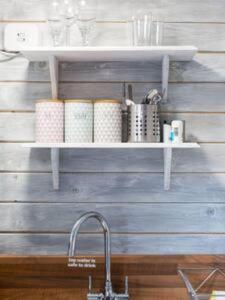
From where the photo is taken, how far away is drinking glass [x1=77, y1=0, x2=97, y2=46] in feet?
6.39

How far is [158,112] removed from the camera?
6.52ft

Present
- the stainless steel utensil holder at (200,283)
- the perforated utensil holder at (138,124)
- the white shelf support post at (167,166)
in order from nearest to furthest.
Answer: the stainless steel utensil holder at (200,283), the perforated utensil holder at (138,124), the white shelf support post at (167,166)

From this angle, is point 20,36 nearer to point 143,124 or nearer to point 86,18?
point 86,18

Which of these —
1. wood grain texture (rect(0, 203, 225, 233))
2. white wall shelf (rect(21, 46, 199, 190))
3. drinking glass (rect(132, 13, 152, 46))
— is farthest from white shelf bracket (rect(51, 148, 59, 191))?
drinking glass (rect(132, 13, 152, 46))

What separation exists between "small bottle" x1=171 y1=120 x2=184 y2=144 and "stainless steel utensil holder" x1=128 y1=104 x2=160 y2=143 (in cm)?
6

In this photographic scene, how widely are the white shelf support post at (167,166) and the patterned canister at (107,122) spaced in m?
0.21

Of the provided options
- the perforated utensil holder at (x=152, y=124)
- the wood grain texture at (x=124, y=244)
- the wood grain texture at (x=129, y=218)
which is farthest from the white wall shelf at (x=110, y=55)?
the wood grain texture at (x=124, y=244)

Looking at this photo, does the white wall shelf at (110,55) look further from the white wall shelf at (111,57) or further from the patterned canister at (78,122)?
the patterned canister at (78,122)

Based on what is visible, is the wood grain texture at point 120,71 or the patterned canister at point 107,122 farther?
the wood grain texture at point 120,71

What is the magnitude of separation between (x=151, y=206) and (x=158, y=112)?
15.1 inches

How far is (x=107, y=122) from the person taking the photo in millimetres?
1889

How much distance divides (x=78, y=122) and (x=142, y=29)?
42 cm

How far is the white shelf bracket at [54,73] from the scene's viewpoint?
77.5 inches

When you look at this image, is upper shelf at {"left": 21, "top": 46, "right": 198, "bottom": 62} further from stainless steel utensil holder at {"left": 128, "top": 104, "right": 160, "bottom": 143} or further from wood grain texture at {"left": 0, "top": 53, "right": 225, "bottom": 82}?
stainless steel utensil holder at {"left": 128, "top": 104, "right": 160, "bottom": 143}
